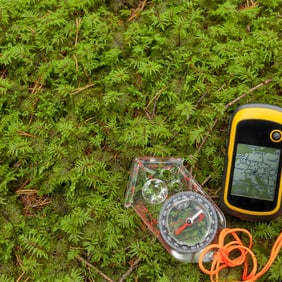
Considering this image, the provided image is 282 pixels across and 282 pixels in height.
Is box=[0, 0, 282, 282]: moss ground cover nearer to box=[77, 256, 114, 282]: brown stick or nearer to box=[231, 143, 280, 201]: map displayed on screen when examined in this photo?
box=[77, 256, 114, 282]: brown stick

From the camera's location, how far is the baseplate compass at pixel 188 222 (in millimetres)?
3102

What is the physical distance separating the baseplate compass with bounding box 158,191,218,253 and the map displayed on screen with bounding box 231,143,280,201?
0.23 meters

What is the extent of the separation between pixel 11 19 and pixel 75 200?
Result: 4.55ft

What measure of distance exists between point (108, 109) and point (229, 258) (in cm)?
129

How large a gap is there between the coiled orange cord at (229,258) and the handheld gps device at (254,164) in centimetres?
16

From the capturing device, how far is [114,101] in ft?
10.8

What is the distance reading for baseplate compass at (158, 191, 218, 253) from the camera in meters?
3.10

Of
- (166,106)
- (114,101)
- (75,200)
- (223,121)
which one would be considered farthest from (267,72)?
(75,200)

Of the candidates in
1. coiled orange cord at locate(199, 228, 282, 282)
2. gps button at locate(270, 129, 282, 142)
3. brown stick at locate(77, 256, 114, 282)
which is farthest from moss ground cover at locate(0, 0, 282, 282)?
gps button at locate(270, 129, 282, 142)

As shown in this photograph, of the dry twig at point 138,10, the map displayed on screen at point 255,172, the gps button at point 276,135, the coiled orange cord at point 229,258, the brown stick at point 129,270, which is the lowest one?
the brown stick at point 129,270

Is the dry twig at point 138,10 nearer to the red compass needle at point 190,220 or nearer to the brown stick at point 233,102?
the brown stick at point 233,102

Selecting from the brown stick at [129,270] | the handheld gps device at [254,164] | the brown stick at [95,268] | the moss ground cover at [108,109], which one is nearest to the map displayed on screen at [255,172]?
the handheld gps device at [254,164]

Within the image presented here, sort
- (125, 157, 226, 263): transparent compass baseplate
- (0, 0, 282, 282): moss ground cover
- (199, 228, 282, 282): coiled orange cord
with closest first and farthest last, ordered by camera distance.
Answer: (199, 228, 282, 282): coiled orange cord → (125, 157, 226, 263): transparent compass baseplate → (0, 0, 282, 282): moss ground cover

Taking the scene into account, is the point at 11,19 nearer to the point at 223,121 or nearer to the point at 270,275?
the point at 223,121
